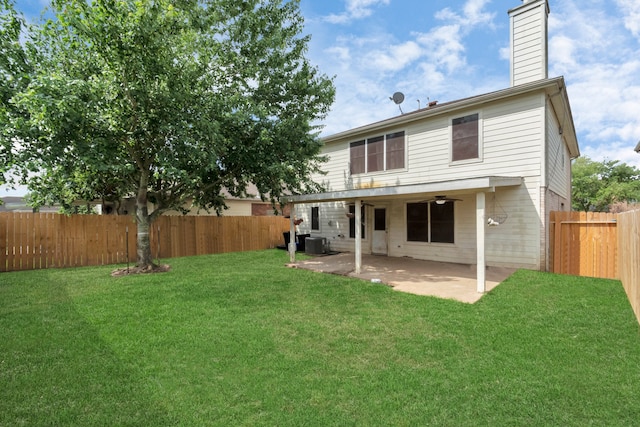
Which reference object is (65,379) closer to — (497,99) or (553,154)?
(497,99)

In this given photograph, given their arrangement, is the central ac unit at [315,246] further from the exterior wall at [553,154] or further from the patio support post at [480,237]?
the exterior wall at [553,154]

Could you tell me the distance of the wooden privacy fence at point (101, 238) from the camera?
870cm

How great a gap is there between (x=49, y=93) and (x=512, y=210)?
1085cm

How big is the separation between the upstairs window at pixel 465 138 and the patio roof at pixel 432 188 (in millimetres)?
1576

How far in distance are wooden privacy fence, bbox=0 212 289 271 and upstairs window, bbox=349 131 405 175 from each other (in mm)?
5643

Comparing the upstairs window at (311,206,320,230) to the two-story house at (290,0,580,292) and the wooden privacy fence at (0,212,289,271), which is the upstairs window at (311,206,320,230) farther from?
the wooden privacy fence at (0,212,289,271)

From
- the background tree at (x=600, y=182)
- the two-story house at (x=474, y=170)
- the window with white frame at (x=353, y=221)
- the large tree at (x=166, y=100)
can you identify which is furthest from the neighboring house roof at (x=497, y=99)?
the background tree at (x=600, y=182)

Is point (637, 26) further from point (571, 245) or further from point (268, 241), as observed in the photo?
point (268, 241)

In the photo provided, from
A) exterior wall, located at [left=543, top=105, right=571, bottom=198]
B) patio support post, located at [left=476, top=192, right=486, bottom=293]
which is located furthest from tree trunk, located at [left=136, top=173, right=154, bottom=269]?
exterior wall, located at [left=543, top=105, right=571, bottom=198]

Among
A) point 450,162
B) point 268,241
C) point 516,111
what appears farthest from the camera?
point 268,241

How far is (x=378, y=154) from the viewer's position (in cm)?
1103

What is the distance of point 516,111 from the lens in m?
8.12

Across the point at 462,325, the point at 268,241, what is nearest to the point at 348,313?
the point at 462,325

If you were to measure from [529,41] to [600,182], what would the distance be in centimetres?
2740
